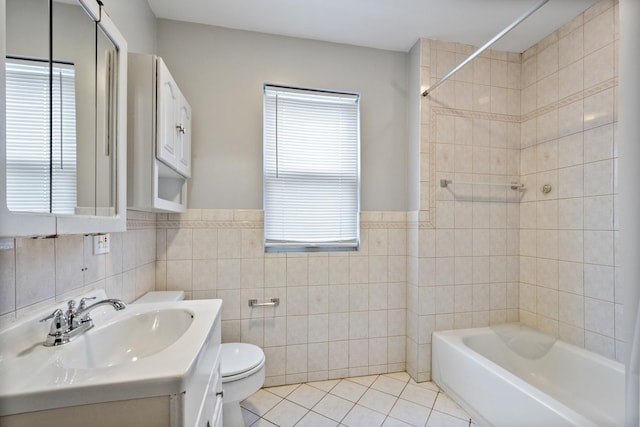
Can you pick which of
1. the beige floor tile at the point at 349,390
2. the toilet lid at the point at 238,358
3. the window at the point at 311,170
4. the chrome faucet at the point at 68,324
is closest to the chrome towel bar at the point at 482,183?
the window at the point at 311,170

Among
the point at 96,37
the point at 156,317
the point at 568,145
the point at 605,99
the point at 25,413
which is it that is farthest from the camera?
the point at 568,145

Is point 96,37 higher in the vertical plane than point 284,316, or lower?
higher

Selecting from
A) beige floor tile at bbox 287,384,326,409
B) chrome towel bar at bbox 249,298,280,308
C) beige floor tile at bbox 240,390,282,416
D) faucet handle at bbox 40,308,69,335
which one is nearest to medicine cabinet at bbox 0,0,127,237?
faucet handle at bbox 40,308,69,335

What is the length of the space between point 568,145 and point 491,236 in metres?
0.77

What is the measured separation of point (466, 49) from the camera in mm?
2279

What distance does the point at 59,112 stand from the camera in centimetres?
83

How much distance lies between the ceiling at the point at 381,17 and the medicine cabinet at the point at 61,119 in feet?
3.31

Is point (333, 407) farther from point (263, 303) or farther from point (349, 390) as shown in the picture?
point (263, 303)

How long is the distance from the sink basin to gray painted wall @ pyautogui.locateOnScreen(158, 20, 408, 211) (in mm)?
976

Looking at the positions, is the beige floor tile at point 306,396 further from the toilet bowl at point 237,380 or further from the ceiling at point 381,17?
the ceiling at point 381,17

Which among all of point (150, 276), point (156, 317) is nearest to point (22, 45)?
point (156, 317)

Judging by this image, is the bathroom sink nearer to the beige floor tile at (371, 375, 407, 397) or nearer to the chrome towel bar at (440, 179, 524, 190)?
the beige floor tile at (371, 375, 407, 397)

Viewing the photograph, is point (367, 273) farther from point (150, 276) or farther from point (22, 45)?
point (22, 45)

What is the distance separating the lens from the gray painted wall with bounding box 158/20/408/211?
6.68 feet
